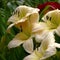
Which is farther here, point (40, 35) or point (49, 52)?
point (40, 35)

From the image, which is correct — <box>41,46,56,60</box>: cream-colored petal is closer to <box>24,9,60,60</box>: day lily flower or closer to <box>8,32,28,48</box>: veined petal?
<box>24,9,60,60</box>: day lily flower

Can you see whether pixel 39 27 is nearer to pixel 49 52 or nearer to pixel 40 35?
pixel 40 35

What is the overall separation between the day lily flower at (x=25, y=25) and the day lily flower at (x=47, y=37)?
3 centimetres

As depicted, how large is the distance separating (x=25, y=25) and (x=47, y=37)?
9cm

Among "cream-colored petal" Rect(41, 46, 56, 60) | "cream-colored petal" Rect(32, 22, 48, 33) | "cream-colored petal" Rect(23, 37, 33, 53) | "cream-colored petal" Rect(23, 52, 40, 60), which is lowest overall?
"cream-colored petal" Rect(23, 52, 40, 60)

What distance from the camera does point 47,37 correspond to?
0.75m

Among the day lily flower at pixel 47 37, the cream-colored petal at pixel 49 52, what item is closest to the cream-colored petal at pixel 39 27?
the day lily flower at pixel 47 37

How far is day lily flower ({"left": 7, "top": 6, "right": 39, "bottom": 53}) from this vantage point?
0.78 metres

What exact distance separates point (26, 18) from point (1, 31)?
0.59ft

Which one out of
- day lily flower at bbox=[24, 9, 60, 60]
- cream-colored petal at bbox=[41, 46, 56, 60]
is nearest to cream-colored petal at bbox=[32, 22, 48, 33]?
day lily flower at bbox=[24, 9, 60, 60]

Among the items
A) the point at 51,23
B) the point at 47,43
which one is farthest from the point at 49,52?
the point at 51,23

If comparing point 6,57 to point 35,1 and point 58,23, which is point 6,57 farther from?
point 35,1

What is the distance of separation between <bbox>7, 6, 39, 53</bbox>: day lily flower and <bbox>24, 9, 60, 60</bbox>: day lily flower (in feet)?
0.09

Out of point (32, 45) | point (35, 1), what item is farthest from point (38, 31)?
point (35, 1)
